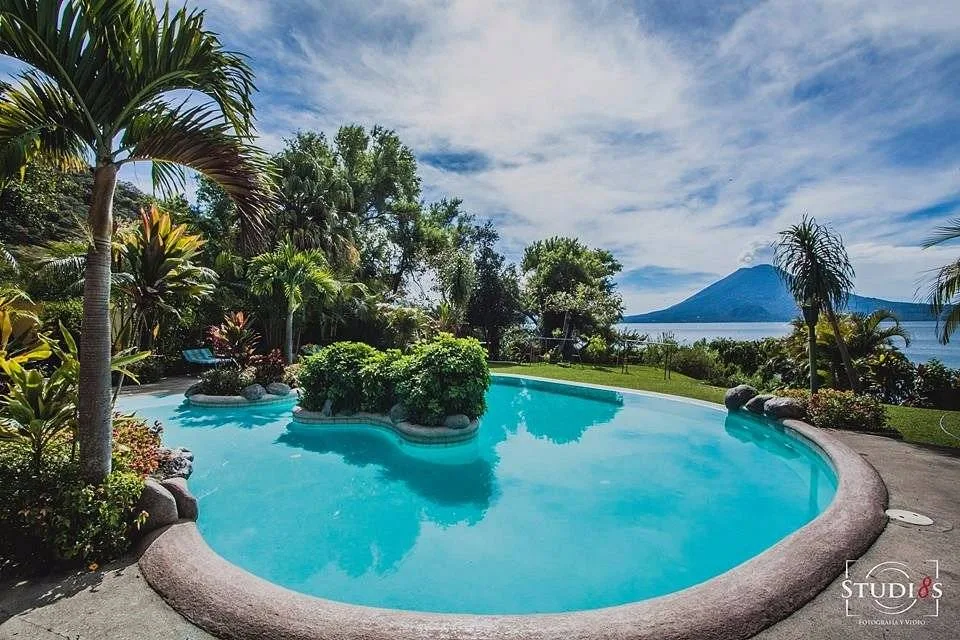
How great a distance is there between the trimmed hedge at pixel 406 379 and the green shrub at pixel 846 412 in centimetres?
657

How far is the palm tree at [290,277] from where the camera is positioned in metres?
14.2

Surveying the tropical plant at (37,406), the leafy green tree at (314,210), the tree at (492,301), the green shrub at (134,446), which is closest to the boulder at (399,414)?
the green shrub at (134,446)

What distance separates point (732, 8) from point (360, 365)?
915cm

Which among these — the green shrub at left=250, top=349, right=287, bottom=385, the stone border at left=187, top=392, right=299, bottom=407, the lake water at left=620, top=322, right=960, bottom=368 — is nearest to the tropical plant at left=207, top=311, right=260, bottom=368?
the green shrub at left=250, top=349, right=287, bottom=385

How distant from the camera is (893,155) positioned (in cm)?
892

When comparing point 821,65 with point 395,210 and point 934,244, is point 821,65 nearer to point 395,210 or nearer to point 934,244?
point 934,244

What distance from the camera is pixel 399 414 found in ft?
29.9

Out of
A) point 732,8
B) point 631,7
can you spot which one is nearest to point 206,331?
point 631,7

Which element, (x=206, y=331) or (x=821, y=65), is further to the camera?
(x=206, y=331)

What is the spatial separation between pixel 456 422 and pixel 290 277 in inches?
340

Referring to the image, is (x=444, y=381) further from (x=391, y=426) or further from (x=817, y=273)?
(x=817, y=273)

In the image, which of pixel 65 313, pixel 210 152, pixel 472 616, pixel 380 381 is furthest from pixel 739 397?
pixel 65 313

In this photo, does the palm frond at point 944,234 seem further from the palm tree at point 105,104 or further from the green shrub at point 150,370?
the green shrub at point 150,370

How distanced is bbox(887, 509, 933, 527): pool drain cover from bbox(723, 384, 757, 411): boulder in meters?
6.33
